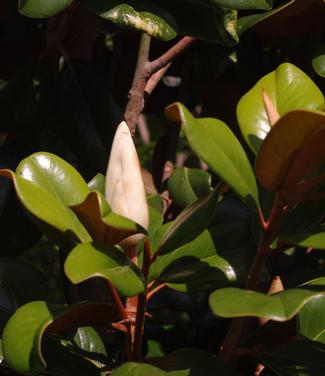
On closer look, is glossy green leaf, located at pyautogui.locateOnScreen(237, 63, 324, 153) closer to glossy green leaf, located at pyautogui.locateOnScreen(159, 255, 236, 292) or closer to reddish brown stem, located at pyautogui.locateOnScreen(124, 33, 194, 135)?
glossy green leaf, located at pyautogui.locateOnScreen(159, 255, 236, 292)

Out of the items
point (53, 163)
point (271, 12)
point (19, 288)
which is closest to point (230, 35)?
point (271, 12)

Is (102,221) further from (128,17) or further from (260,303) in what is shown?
(128,17)

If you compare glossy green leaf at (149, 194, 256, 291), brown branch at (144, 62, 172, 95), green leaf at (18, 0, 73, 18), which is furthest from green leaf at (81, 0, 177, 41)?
brown branch at (144, 62, 172, 95)

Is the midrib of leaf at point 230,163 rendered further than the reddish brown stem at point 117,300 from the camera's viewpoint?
No

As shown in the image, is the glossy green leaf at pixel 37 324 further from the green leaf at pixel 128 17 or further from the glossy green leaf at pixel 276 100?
the green leaf at pixel 128 17

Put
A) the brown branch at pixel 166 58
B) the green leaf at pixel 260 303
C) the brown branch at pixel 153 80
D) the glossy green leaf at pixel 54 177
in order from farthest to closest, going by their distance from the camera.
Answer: the brown branch at pixel 153 80 < the brown branch at pixel 166 58 < the glossy green leaf at pixel 54 177 < the green leaf at pixel 260 303

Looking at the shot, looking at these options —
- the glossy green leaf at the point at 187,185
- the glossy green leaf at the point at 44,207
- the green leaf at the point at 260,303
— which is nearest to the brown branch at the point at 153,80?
the glossy green leaf at the point at 187,185

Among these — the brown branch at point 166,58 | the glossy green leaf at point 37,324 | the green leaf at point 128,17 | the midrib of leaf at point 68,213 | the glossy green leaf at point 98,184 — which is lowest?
the glossy green leaf at point 37,324
